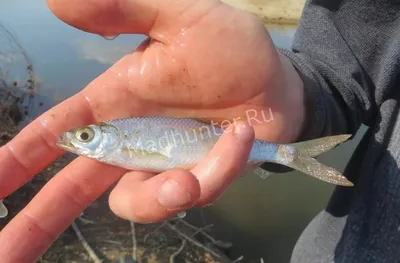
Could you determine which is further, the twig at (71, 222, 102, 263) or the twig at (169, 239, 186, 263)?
the twig at (169, 239, 186, 263)

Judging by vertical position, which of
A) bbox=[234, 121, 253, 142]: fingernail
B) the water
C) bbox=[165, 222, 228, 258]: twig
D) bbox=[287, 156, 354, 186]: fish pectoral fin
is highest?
bbox=[234, 121, 253, 142]: fingernail

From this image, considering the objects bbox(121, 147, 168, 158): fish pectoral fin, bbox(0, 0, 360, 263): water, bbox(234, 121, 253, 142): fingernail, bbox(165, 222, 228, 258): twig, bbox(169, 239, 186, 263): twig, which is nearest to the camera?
bbox(234, 121, 253, 142): fingernail

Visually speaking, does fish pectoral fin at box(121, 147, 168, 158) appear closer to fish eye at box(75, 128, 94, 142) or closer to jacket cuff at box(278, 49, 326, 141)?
fish eye at box(75, 128, 94, 142)

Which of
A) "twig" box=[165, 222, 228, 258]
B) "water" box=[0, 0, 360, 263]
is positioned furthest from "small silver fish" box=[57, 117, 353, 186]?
"water" box=[0, 0, 360, 263]

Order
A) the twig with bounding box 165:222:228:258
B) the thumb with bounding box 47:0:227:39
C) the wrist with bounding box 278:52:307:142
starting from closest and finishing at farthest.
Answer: the thumb with bounding box 47:0:227:39 → the wrist with bounding box 278:52:307:142 → the twig with bounding box 165:222:228:258

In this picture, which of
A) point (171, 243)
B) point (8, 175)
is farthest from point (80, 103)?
point (171, 243)

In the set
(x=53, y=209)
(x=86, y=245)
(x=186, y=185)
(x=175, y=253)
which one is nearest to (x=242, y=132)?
(x=186, y=185)

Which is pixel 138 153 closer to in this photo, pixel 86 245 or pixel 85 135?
pixel 85 135

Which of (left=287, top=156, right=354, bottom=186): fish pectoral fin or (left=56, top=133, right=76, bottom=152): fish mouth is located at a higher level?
(left=56, top=133, right=76, bottom=152): fish mouth

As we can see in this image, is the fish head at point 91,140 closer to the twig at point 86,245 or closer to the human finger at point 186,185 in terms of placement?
the human finger at point 186,185
